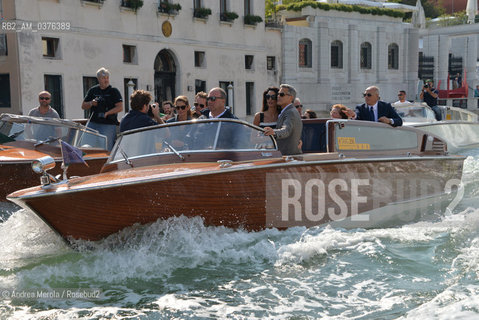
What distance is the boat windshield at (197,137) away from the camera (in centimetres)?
551

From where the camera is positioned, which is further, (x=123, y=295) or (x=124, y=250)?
(x=124, y=250)

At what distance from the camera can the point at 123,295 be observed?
4.43 m

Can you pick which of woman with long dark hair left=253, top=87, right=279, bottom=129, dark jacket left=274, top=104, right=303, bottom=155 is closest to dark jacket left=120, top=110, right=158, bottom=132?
woman with long dark hair left=253, top=87, right=279, bottom=129

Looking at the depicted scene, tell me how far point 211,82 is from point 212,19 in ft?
7.53

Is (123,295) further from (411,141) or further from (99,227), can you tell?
(411,141)

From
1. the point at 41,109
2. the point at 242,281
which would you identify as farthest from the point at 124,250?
the point at 41,109

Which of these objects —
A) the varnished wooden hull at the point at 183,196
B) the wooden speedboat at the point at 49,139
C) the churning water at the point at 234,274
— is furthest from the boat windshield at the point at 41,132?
the varnished wooden hull at the point at 183,196

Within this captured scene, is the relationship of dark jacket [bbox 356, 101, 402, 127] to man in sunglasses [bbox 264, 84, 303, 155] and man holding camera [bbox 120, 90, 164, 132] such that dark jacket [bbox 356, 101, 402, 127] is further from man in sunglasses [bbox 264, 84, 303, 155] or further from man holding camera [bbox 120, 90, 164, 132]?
man holding camera [bbox 120, 90, 164, 132]

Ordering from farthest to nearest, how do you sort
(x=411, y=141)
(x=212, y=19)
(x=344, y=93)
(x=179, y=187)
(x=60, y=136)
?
(x=344, y=93), (x=212, y=19), (x=60, y=136), (x=411, y=141), (x=179, y=187)

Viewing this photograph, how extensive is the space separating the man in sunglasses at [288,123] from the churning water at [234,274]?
866 mm

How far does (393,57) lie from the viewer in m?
34.1

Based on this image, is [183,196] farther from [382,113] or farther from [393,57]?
[393,57]

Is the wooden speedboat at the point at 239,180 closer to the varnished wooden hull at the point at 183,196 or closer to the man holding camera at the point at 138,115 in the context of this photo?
the varnished wooden hull at the point at 183,196

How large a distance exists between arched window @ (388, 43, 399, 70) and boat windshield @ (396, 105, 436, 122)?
67.1ft
